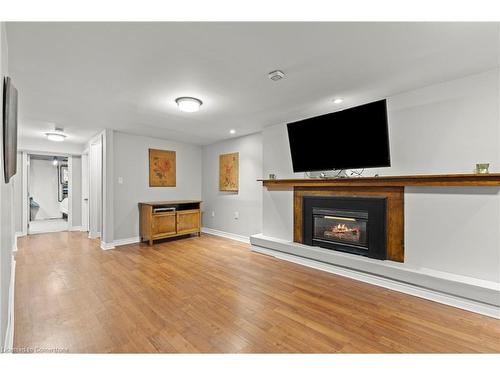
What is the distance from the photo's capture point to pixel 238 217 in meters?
4.93

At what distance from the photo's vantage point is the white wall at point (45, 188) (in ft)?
25.9

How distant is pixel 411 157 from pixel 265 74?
190 cm

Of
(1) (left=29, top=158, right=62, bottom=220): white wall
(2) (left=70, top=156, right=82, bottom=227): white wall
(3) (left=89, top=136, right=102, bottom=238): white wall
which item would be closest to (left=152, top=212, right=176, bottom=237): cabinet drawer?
(3) (left=89, top=136, right=102, bottom=238): white wall

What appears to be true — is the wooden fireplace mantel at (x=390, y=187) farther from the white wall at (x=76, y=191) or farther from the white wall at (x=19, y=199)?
the white wall at (x=19, y=199)

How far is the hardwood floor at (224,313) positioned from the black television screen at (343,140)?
1467 mm

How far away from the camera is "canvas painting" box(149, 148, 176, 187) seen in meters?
4.92

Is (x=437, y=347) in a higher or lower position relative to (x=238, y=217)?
lower

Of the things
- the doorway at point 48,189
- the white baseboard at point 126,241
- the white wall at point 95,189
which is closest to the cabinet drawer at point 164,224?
the white baseboard at point 126,241

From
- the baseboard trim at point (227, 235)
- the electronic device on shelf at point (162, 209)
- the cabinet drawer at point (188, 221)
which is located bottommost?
the baseboard trim at point (227, 235)

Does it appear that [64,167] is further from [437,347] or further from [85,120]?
[437,347]

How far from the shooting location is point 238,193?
16.2 feet

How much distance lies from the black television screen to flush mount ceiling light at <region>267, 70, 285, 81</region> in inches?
42.1
